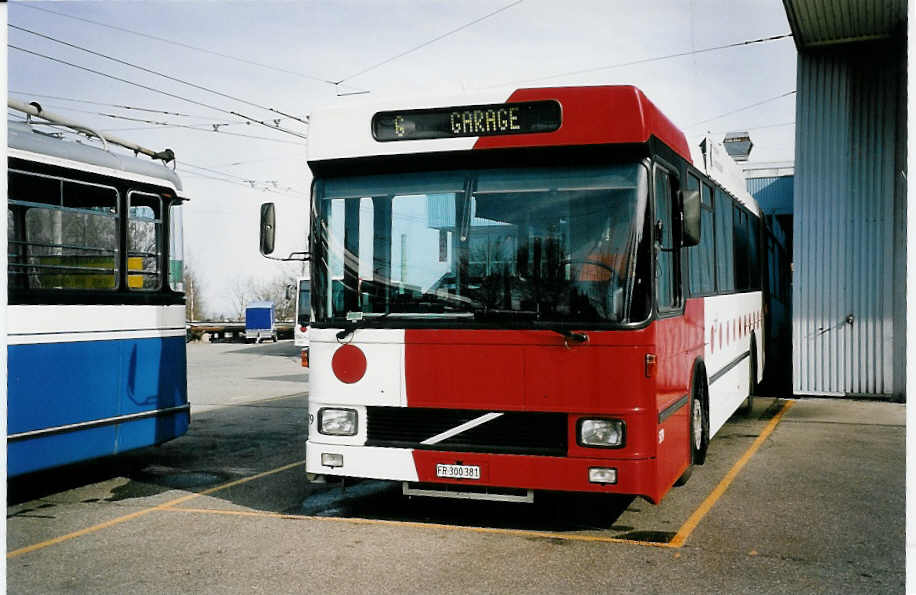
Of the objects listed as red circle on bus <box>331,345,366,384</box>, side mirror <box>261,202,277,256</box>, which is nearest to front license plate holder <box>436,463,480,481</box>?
red circle on bus <box>331,345,366,384</box>

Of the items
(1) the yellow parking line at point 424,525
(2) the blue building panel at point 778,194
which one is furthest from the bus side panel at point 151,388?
(2) the blue building panel at point 778,194

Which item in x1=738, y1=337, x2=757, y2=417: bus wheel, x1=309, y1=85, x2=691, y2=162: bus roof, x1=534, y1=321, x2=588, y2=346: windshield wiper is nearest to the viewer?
x1=534, y1=321, x2=588, y2=346: windshield wiper

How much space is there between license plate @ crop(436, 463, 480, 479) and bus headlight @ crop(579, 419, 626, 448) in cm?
73

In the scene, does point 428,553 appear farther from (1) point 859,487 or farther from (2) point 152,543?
(1) point 859,487

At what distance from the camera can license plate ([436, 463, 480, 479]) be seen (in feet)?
20.3

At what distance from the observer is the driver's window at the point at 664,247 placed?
20.2 feet

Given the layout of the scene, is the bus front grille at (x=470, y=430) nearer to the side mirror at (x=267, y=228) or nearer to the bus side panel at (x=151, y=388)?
the side mirror at (x=267, y=228)

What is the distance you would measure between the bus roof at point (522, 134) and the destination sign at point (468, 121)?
1.0 inches

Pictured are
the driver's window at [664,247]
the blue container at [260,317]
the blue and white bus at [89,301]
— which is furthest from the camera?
the blue container at [260,317]

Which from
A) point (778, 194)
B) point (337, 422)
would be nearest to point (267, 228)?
point (337, 422)

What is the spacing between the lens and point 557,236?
608 centimetres

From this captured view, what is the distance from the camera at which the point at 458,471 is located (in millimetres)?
6215

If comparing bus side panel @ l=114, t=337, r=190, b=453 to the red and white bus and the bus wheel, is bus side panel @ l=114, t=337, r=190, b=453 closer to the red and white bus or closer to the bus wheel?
the red and white bus

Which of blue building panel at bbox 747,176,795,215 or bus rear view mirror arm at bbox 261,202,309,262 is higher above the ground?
blue building panel at bbox 747,176,795,215
